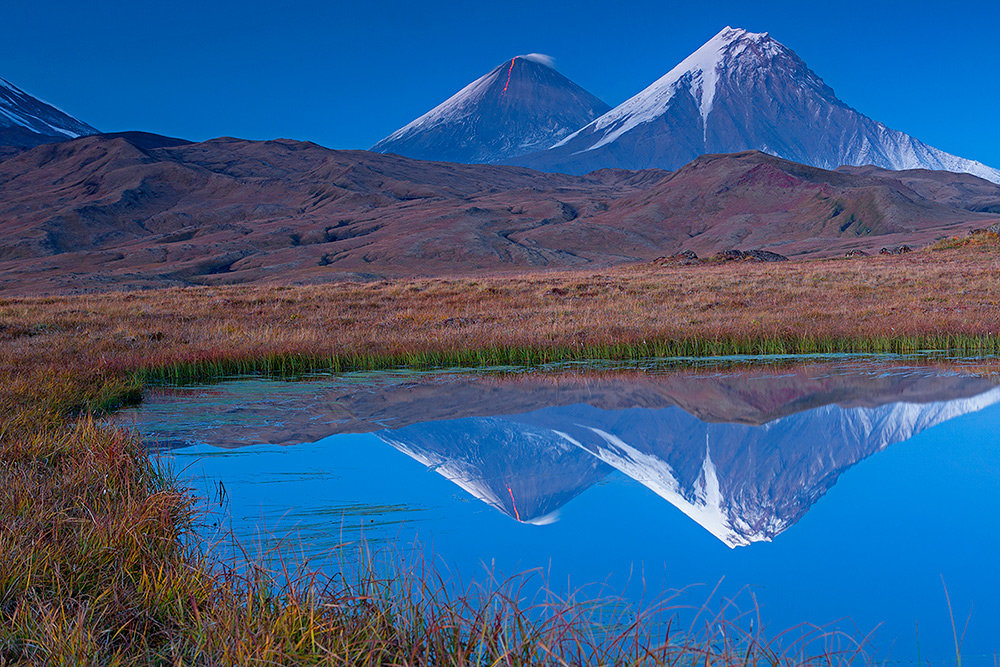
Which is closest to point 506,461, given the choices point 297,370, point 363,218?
point 297,370

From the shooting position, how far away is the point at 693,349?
1598 cm

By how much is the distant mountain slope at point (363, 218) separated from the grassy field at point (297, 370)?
1648 inches

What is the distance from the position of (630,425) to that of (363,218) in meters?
121

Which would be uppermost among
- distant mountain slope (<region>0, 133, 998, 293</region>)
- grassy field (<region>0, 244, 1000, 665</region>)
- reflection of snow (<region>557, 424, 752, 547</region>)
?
distant mountain slope (<region>0, 133, 998, 293</region>)

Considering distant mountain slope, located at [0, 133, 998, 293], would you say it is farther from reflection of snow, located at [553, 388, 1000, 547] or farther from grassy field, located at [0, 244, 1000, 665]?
reflection of snow, located at [553, 388, 1000, 547]

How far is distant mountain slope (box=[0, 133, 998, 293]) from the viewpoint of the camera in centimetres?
9012

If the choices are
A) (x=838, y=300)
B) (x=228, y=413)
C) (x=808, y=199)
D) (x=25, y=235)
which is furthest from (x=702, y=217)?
(x=228, y=413)

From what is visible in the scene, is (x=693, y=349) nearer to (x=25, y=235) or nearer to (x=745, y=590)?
(x=745, y=590)

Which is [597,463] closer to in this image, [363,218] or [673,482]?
[673,482]

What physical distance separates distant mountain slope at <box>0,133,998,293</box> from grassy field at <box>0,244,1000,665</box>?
137 feet

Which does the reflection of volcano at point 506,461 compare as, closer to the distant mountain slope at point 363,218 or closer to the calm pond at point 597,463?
the calm pond at point 597,463

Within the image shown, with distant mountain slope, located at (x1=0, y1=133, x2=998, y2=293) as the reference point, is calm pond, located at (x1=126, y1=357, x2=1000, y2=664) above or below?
below

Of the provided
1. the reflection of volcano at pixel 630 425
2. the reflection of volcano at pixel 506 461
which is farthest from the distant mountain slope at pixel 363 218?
the reflection of volcano at pixel 506 461

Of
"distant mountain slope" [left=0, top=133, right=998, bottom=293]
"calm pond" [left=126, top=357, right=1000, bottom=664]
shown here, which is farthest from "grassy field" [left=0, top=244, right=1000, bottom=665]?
"distant mountain slope" [left=0, top=133, right=998, bottom=293]
